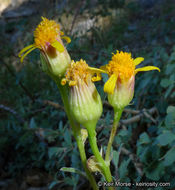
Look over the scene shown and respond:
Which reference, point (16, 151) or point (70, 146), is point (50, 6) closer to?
point (16, 151)

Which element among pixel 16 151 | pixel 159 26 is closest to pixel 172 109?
pixel 16 151

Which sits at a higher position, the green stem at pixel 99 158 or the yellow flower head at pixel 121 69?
the yellow flower head at pixel 121 69

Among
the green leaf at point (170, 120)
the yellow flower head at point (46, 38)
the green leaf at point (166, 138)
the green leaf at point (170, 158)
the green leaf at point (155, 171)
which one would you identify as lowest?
the green leaf at point (155, 171)

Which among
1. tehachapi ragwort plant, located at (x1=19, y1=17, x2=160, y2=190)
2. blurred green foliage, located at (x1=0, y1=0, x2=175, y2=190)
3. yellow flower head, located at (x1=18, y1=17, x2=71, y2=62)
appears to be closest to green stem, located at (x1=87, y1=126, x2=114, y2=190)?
tehachapi ragwort plant, located at (x1=19, y1=17, x2=160, y2=190)

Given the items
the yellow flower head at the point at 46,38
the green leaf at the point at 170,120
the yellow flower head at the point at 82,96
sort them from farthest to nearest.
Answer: the green leaf at the point at 170,120 < the yellow flower head at the point at 46,38 < the yellow flower head at the point at 82,96

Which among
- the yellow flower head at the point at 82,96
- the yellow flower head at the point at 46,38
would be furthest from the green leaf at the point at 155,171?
the yellow flower head at the point at 46,38

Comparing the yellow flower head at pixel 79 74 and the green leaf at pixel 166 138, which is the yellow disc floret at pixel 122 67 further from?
the green leaf at pixel 166 138

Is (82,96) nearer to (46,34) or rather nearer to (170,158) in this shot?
(46,34)
